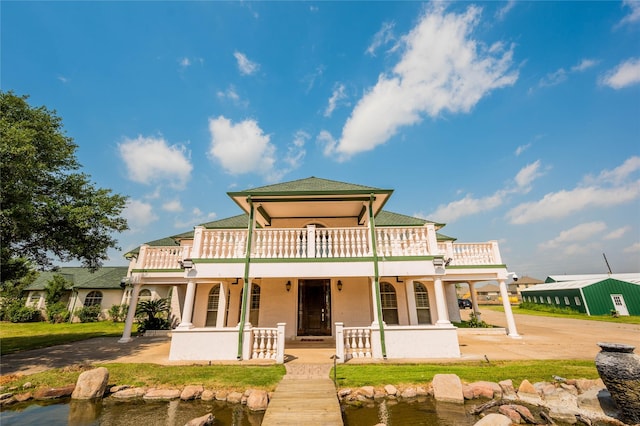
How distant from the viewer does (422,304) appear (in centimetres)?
1289

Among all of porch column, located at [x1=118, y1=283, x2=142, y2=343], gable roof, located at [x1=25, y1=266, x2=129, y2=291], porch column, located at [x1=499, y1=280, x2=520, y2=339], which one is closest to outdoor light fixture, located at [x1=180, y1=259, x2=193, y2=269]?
porch column, located at [x1=118, y1=283, x2=142, y2=343]

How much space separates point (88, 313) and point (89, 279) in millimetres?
3953

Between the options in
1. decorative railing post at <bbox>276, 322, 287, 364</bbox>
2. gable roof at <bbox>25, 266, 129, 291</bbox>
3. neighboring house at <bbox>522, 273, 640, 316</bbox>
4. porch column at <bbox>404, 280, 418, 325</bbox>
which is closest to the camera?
decorative railing post at <bbox>276, 322, 287, 364</bbox>

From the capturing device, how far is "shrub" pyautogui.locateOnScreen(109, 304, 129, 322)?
65.7ft

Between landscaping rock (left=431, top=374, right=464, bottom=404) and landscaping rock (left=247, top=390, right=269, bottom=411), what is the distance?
361 centimetres

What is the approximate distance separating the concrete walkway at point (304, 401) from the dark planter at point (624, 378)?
16.1 feet

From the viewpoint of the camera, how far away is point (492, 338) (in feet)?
37.4

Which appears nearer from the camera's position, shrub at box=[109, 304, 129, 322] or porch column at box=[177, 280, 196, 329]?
porch column at box=[177, 280, 196, 329]

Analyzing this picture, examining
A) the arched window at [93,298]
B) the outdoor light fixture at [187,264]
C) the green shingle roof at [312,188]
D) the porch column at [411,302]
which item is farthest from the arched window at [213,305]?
the arched window at [93,298]

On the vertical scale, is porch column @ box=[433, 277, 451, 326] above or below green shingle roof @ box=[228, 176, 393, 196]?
below

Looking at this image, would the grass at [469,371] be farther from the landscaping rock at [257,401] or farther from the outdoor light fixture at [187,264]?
the outdoor light fixture at [187,264]

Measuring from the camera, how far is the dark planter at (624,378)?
4359 mm

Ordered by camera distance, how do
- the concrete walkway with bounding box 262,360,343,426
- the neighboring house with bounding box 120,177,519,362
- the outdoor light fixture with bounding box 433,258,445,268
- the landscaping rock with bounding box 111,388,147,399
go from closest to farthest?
the concrete walkway with bounding box 262,360,343,426 → the landscaping rock with bounding box 111,388,147,399 → the neighboring house with bounding box 120,177,519,362 → the outdoor light fixture with bounding box 433,258,445,268

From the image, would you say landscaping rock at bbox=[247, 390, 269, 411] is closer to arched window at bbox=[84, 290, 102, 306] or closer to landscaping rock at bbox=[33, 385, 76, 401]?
landscaping rock at bbox=[33, 385, 76, 401]
